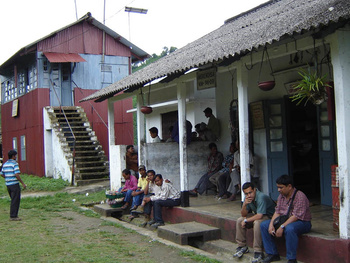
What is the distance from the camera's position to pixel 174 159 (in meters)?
10.1

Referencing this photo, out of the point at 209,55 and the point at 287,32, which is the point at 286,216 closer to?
the point at 287,32

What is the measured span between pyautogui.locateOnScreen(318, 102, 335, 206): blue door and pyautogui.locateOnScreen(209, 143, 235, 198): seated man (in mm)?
2143

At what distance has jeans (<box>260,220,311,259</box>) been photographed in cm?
526

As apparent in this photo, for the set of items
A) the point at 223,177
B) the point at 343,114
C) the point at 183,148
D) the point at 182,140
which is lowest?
the point at 223,177

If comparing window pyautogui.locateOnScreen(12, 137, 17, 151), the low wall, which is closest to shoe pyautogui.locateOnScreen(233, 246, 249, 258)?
the low wall

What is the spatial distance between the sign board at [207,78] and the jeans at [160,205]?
2303 millimetres

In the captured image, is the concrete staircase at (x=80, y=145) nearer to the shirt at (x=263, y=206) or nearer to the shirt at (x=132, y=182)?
the shirt at (x=132, y=182)

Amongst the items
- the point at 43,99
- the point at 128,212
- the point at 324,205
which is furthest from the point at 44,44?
the point at 324,205

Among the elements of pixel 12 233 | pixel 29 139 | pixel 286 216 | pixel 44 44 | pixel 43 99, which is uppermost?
pixel 44 44

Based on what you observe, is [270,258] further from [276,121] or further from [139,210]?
[139,210]

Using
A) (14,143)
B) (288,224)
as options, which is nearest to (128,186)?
(288,224)

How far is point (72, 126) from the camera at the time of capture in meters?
17.4

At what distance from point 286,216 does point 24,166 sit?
56.3 feet

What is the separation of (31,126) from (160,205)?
12.0 meters
